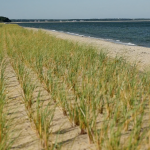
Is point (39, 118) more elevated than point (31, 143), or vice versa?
point (39, 118)

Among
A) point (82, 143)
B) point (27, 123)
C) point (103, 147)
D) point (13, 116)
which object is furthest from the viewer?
point (13, 116)

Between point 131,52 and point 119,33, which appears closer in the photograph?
point 131,52

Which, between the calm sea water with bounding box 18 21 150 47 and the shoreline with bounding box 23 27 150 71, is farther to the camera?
the calm sea water with bounding box 18 21 150 47

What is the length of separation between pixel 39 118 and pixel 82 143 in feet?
1.70

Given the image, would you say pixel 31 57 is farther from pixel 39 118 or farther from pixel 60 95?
pixel 39 118

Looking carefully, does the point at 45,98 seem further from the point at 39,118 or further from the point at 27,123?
the point at 39,118

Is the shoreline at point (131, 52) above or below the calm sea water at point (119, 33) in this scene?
above

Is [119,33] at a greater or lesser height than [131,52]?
lesser

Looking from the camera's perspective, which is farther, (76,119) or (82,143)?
(76,119)

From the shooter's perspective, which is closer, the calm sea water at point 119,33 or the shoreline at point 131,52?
the shoreline at point 131,52

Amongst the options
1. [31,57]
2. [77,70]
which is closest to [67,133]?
[77,70]

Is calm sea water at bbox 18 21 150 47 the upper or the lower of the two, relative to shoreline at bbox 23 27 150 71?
lower

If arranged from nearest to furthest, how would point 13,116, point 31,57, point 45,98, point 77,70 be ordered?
point 13,116 → point 45,98 → point 77,70 → point 31,57

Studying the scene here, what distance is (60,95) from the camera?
2.93 m
